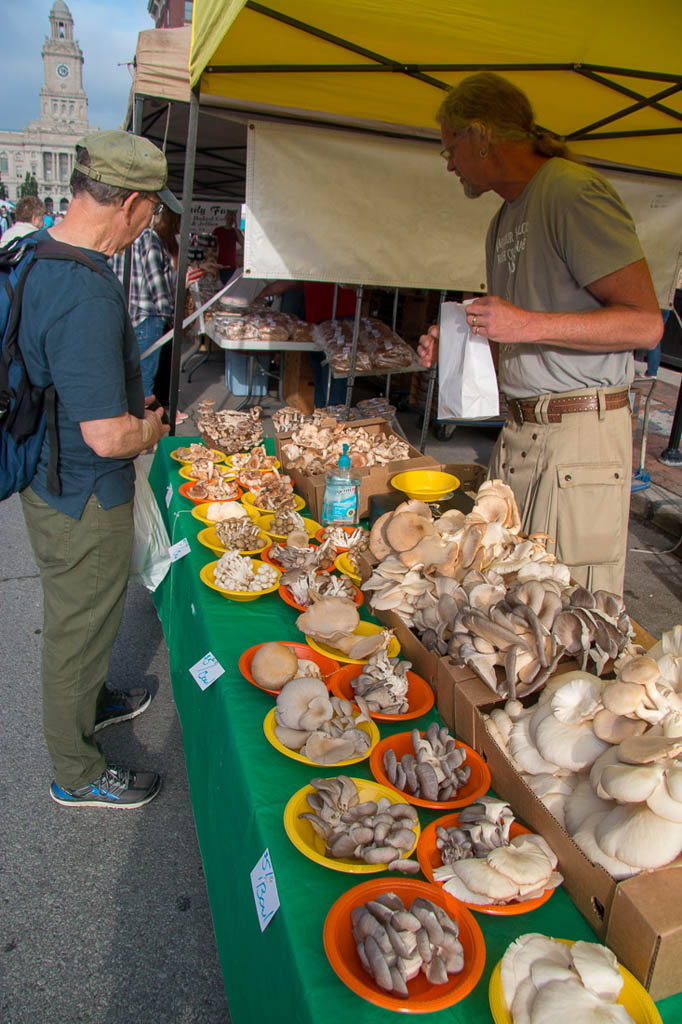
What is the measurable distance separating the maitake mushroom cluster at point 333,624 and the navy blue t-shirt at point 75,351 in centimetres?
80

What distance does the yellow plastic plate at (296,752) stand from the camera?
4.36 ft

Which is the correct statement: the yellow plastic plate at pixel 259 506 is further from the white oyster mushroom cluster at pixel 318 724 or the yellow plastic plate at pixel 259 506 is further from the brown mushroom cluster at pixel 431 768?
the brown mushroom cluster at pixel 431 768

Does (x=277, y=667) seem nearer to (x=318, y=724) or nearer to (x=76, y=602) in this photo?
(x=318, y=724)

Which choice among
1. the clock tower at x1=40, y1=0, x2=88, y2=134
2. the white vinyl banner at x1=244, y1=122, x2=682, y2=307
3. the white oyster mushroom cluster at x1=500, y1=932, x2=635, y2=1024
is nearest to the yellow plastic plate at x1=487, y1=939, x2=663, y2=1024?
the white oyster mushroom cluster at x1=500, y1=932, x2=635, y2=1024

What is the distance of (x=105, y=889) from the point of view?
6.95 feet

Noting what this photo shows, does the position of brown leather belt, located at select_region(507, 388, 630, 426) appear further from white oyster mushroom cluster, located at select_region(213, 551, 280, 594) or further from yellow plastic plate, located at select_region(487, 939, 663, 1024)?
yellow plastic plate, located at select_region(487, 939, 663, 1024)

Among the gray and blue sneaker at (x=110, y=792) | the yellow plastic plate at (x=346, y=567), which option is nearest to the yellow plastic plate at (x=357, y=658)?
the yellow plastic plate at (x=346, y=567)

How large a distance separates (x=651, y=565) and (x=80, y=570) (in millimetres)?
4271

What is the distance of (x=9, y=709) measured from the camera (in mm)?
2914

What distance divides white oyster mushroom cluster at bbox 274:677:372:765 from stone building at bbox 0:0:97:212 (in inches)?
3559

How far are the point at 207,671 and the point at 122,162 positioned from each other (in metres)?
1.44

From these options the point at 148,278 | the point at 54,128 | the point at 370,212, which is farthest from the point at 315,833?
the point at 54,128

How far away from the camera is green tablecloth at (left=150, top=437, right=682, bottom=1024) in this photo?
38.2 inches

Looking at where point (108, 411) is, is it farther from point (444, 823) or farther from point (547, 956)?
point (547, 956)
